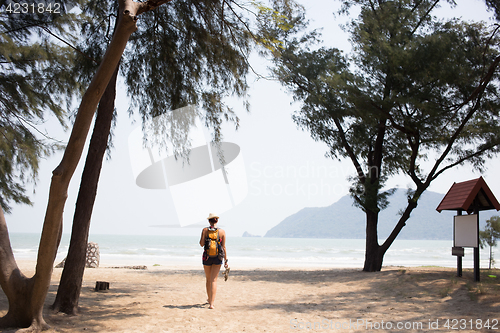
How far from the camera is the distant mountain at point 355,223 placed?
304 ft

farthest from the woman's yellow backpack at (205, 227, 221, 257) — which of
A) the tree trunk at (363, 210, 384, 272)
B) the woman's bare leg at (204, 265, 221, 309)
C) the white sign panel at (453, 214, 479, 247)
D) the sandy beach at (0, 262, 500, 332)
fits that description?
the tree trunk at (363, 210, 384, 272)

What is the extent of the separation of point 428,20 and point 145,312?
11047 mm

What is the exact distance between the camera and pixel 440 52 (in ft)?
31.5

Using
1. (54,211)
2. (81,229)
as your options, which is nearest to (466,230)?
(81,229)

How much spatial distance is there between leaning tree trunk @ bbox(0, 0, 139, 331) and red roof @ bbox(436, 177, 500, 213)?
25.3ft

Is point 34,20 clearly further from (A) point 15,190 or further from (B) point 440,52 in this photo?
(B) point 440,52

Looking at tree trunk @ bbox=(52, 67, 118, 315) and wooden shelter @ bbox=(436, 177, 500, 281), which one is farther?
wooden shelter @ bbox=(436, 177, 500, 281)

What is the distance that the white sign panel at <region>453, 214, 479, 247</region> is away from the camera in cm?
816

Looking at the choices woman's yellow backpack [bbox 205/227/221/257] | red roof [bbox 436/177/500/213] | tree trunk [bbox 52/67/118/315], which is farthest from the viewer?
red roof [bbox 436/177/500/213]

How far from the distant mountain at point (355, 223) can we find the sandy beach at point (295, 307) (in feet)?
284

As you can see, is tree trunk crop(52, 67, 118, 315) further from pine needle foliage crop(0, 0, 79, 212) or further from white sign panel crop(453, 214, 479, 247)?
white sign panel crop(453, 214, 479, 247)

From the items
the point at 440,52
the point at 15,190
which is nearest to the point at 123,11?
the point at 15,190

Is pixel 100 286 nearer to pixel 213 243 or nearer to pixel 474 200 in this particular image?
pixel 213 243

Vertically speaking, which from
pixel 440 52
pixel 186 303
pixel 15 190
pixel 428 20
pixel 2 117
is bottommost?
pixel 186 303
